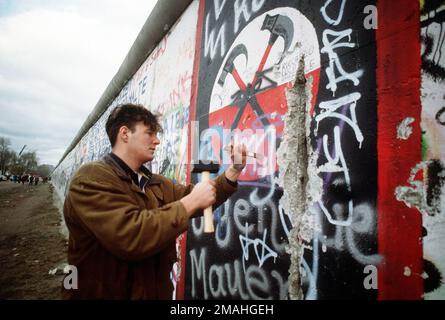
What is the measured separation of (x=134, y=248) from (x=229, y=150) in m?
0.89

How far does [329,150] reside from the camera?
1555mm

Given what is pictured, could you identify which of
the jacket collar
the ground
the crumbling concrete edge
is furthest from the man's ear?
the ground

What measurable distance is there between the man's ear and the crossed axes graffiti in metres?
1.01

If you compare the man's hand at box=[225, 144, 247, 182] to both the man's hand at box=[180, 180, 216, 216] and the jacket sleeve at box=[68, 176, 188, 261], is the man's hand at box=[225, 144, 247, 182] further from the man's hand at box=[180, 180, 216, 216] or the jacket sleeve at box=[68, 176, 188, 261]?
the jacket sleeve at box=[68, 176, 188, 261]

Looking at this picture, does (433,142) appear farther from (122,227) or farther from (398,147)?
(122,227)

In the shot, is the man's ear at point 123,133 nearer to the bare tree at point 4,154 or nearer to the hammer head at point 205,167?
the hammer head at point 205,167

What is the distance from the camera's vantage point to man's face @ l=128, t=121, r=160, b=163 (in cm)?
184

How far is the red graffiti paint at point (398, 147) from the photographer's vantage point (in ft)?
3.84

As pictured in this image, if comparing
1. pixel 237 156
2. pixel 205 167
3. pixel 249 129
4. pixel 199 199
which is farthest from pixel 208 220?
pixel 249 129

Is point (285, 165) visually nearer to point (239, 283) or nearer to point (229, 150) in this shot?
point (229, 150)

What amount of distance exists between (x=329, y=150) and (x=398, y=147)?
0.37 meters

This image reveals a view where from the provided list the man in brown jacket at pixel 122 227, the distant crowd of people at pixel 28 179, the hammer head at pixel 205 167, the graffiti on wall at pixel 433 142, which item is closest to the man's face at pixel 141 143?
the man in brown jacket at pixel 122 227
